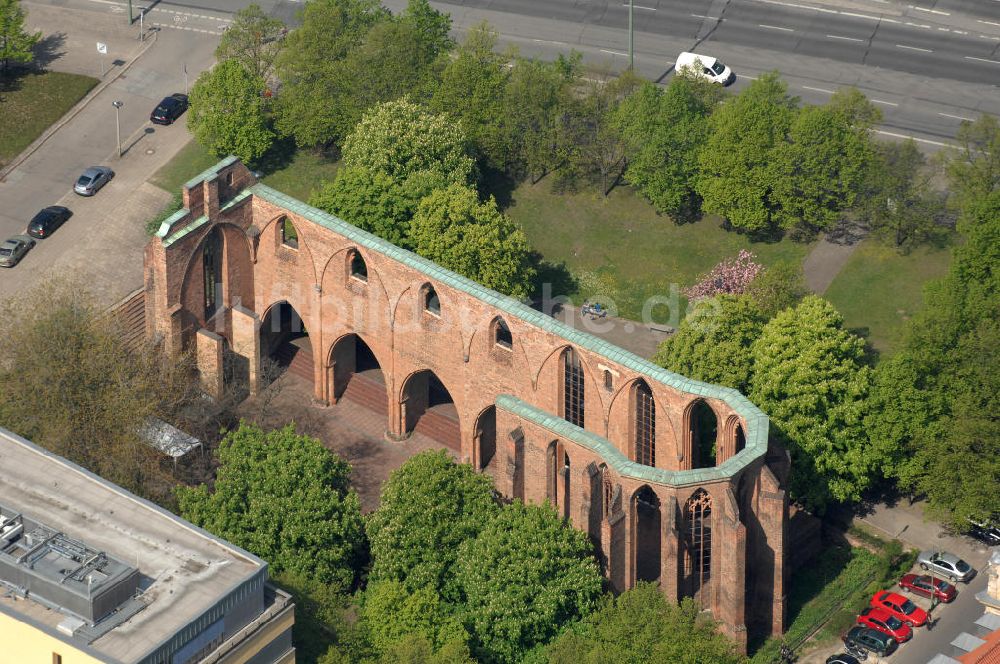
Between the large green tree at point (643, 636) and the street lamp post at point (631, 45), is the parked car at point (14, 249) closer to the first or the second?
the street lamp post at point (631, 45)

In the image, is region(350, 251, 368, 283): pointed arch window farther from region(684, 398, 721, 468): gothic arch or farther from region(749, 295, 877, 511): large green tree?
region(749, 295, 877, 511): large green tree

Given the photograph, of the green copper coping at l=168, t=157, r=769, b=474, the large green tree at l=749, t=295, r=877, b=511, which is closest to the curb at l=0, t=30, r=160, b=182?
the green copper coping at l=168, t=157, r=769, b=474

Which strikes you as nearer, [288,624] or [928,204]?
[288,624]

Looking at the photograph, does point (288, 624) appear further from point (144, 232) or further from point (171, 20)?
point (171, 20)

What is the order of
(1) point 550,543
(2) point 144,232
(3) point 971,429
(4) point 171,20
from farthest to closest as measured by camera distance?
(4) point 171,20
(2) point 144,232
(3) point 971,429
(1) point 550,543

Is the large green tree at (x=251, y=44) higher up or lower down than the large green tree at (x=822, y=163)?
higher up

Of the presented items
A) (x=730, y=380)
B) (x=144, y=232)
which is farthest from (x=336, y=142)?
(x=730, y=380)

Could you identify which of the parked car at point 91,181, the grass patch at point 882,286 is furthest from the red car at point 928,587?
the parked car at point 91,181
